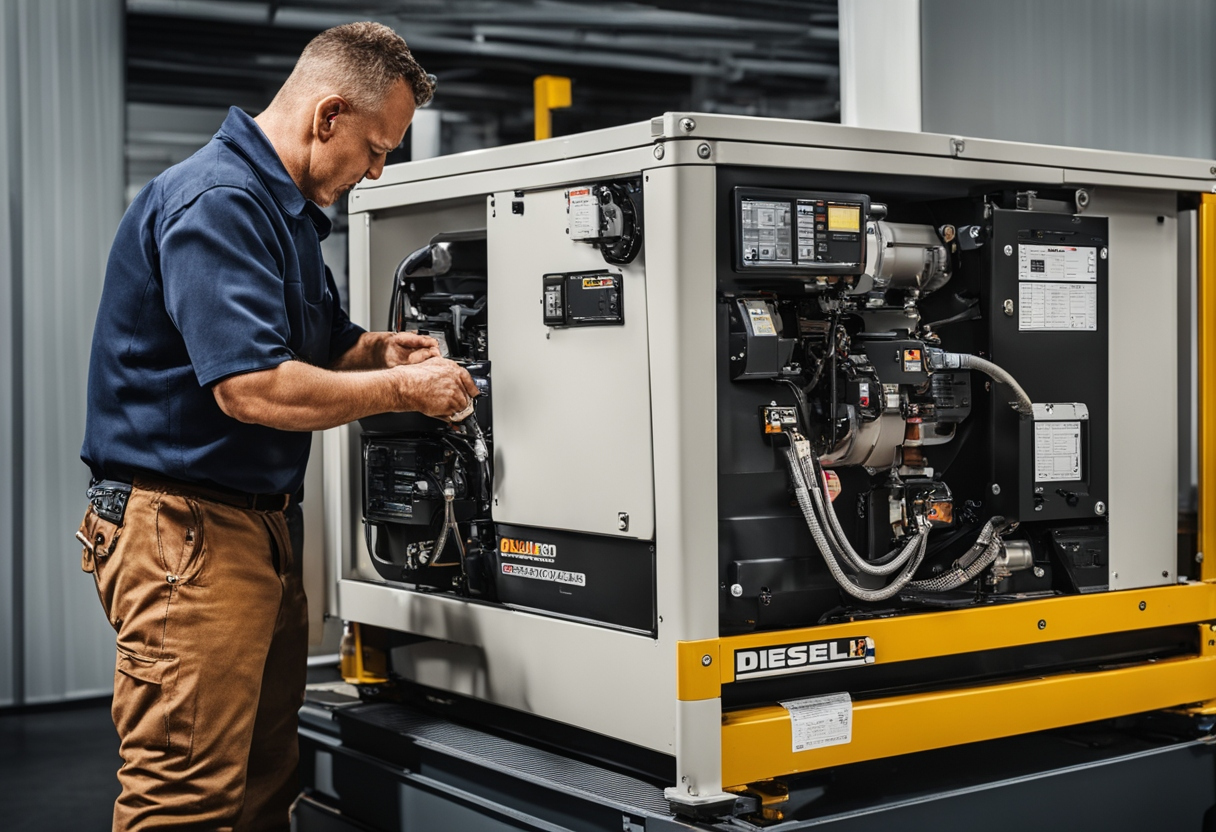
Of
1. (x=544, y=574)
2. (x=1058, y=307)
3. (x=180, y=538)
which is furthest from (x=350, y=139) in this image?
(x=1058, y=307)

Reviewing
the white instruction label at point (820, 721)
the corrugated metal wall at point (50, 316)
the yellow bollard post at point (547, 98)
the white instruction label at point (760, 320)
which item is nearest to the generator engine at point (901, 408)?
the white instruction label at point (760, 320)

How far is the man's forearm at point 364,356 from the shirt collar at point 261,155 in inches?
19.1

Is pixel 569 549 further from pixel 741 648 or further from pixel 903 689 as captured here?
pixel 903 689

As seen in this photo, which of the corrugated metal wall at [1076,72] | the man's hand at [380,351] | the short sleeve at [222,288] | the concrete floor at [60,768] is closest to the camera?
the short sleeve at [222,288]

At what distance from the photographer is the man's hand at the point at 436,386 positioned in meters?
2.75

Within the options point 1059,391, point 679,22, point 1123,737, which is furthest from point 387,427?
point 679,22

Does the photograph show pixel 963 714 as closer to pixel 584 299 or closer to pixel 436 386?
pixel 584 299

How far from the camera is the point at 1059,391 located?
3123 millimetres

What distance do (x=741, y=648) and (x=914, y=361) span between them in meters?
0.78

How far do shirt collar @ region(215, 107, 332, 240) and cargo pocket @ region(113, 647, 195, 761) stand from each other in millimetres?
1010

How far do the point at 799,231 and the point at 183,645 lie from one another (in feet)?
5.07

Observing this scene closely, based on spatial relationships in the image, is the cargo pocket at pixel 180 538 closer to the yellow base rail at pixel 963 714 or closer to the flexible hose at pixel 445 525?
the flexible hose at pixel 445 525

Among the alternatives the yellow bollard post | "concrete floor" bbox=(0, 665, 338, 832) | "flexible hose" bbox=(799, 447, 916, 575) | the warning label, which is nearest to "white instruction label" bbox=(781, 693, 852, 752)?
"flexible hose" bbox=(799, 447, 916, 575)

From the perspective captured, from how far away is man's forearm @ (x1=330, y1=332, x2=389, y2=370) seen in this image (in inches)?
125
